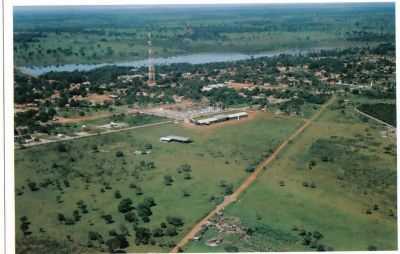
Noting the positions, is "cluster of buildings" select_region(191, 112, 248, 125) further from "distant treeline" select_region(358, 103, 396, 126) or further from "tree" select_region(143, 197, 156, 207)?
"distant treeline" select_region(358, 103, 396, 126)

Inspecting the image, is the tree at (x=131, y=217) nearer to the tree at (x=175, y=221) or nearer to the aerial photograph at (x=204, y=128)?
the aerial photograph at (x=204, y=128)

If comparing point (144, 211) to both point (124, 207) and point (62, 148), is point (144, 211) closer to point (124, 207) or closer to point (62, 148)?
point (124, 207)

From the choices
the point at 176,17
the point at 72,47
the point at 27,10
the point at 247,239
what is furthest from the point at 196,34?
the point at 247,239

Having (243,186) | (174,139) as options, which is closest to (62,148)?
(174,139)

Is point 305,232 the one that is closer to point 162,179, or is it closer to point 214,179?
point 214,179

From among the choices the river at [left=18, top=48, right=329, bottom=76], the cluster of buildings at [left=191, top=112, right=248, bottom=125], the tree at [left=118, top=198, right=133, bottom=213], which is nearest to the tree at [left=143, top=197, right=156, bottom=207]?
the tree at [left=118, top=198, right=133, bottom=213]

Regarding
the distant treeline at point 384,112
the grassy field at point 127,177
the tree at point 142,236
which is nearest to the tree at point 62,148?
the grassy field at point 127,177
